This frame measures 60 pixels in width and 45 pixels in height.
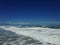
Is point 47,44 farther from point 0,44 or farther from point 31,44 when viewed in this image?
point 0,44

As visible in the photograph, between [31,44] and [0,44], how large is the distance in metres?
2.34

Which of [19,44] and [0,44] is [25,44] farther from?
[0,44]

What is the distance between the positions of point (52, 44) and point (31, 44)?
1584 millimetres

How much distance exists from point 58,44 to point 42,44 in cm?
119

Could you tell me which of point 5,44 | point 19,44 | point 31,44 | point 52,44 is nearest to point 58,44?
point 52,44

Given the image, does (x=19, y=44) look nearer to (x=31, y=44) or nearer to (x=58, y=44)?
(x=31, y=44)

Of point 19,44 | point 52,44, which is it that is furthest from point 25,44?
point 52,44

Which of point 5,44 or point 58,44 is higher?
point 5,44

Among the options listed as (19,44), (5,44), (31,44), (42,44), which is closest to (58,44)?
(42,44)

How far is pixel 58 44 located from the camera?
33.7 ft

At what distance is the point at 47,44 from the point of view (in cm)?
1046

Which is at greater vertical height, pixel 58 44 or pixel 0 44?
pixel 0 44

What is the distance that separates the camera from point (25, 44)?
10461 mm

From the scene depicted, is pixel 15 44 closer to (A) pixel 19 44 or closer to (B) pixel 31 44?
(A) pixel 19 44
